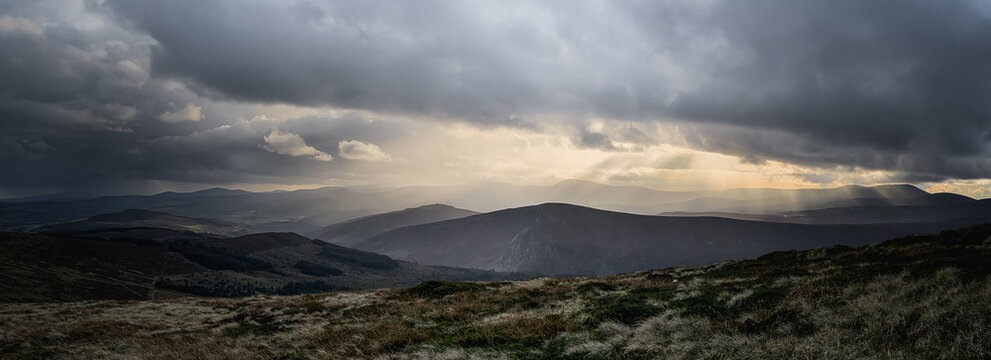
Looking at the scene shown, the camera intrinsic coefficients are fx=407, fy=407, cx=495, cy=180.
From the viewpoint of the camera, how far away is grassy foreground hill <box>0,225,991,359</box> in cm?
891

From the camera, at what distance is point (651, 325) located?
1253 centimetres

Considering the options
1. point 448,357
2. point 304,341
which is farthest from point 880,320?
point 304,341

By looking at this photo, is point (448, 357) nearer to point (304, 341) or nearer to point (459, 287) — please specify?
point (304, 341)

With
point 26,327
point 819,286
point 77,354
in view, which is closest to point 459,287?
point 77,354

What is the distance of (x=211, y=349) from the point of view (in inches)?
669

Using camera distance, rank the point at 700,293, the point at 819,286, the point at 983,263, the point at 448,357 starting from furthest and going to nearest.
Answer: the point at 700,293, the point at 819,286, the point at 983,263, the point at 448,357

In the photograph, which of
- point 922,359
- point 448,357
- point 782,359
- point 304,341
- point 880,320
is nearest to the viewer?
point 922,359

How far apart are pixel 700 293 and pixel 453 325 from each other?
432 inches

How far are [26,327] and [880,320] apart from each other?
43637 millimetres

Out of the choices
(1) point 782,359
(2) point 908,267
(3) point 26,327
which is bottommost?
(3) point 26,327

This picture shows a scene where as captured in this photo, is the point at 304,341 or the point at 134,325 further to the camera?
the point at 134,325

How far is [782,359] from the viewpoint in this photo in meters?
8.33

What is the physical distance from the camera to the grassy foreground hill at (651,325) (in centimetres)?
891

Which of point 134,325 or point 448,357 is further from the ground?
point 448,357
